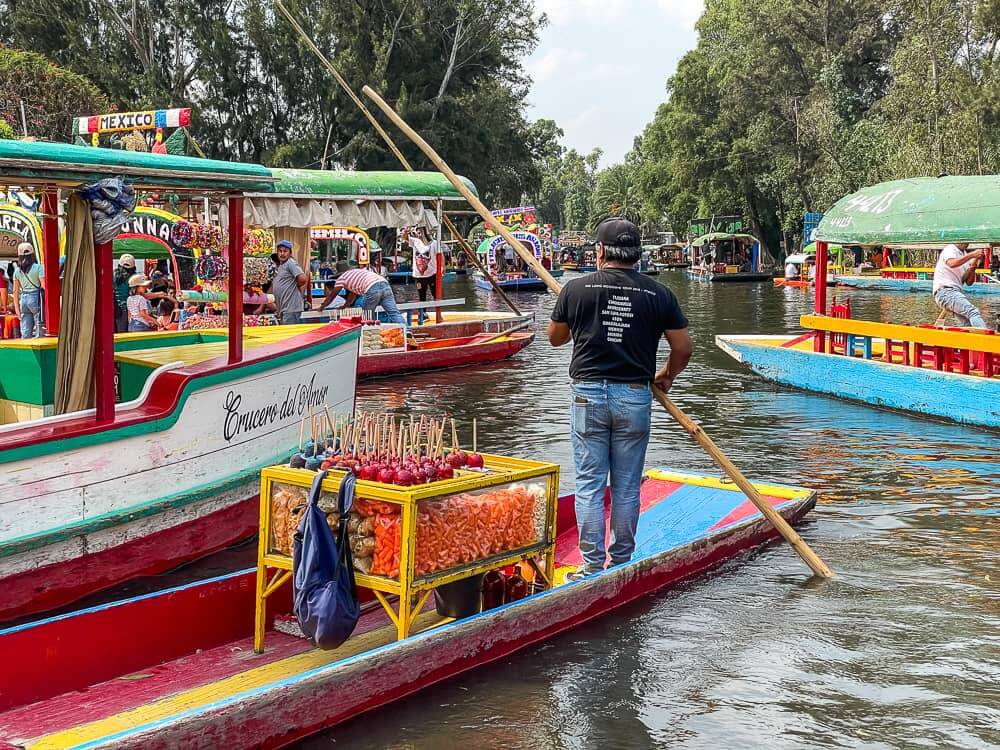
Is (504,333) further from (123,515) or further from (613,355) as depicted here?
(613,355)

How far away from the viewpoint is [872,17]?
56156mm

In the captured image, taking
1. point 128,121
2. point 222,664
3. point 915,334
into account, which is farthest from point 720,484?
point 128,121

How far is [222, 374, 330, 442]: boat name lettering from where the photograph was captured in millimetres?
8305

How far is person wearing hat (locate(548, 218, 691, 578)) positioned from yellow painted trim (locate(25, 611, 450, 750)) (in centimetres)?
125

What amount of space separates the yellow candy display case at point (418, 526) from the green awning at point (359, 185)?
12.1m

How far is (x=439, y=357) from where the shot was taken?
1870 centimetres

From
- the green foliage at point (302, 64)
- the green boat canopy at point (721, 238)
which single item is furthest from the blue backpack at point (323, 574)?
the green boat canopy at point (721, 238)

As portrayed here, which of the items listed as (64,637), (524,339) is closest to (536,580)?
(64,637)

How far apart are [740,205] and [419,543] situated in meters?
61.4

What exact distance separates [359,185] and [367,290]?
5.79 ft

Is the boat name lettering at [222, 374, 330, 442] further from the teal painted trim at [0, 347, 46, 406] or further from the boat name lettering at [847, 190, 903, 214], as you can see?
the boat name lettering at [847, 190, 903, 214]

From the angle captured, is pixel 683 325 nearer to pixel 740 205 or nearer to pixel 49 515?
pixel 49 515

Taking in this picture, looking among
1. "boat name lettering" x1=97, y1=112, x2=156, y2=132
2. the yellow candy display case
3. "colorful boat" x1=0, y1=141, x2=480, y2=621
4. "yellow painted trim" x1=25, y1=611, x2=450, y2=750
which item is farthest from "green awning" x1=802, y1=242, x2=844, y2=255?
"yellow painted trim" x1=25, y1=611, x2=450, y2=750

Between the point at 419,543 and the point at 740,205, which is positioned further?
the point at 740,205
